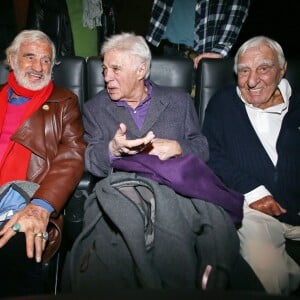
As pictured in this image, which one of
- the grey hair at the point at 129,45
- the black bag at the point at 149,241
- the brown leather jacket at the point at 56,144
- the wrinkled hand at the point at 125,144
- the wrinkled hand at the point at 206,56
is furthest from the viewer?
the wrinkled hand at the point at 206,56

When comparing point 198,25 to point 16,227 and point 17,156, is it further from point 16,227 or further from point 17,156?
point 16,227

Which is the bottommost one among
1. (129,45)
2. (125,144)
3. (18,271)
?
(18,271)

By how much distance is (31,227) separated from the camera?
4.34 ft

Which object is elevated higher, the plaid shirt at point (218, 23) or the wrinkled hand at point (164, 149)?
the plaid shirt at point (218, 23)

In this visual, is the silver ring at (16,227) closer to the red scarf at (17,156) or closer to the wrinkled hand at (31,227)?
the wrinkled hand at (31,227)

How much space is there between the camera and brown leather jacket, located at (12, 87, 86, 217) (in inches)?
59.7

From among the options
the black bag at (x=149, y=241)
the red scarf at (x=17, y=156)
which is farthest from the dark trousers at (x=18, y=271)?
the red scarf at (x=17, y=156)

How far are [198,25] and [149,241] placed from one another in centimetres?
171

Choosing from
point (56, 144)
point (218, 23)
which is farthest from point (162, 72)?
point (56, 144)

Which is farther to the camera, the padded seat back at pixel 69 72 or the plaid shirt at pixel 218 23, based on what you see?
the plaid shirt at pixel 218 23

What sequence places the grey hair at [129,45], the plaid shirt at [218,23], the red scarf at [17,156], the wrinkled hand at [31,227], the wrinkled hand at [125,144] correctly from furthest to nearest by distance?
the plaid shirt at [218,23]
the grey hair at [129,45]
the red scarf at [17,156]
the wrinkled hand at [125,144]
the wrinkled hand at [31,227]

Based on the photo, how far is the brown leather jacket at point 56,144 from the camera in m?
1.52

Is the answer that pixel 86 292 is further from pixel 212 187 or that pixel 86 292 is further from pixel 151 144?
pixel 151 144

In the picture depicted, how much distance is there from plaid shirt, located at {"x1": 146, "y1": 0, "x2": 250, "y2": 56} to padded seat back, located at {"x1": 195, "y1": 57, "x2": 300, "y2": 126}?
0.29 metres
